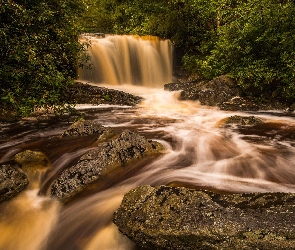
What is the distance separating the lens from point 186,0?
14.8 meters

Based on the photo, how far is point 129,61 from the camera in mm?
14219

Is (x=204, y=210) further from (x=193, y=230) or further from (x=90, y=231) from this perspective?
(x=90, y=231)

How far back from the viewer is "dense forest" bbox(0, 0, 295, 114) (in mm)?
6215

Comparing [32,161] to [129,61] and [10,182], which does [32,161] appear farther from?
[129,61]

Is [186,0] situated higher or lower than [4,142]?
higher

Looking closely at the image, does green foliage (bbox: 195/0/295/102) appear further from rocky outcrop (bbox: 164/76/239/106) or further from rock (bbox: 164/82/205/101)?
rock (bbox: 164/82/205/101)

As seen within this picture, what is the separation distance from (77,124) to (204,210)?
4259 mm

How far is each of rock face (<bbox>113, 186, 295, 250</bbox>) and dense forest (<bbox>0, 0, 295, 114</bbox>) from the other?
4166mm

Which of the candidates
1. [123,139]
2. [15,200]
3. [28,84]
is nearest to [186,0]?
[28,84]

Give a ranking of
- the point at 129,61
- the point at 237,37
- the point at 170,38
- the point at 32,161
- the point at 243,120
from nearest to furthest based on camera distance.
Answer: the point at 32,161, the point at 243,120, the point at 237,37, the point at 129,61, the point at 170,38

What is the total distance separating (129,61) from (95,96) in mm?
4408

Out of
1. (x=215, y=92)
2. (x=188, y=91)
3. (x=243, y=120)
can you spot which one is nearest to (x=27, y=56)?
(x=243, y=120)

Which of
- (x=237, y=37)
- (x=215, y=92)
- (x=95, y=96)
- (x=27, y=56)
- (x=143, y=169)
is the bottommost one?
(x=143, y=169)

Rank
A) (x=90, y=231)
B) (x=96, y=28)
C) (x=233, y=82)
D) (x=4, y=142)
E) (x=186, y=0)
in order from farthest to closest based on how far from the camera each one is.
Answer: (x=96, y=28)
(x=186, y=0)
(x=233, y=82)
(x=4, y=142)
(x=90, y=231)
